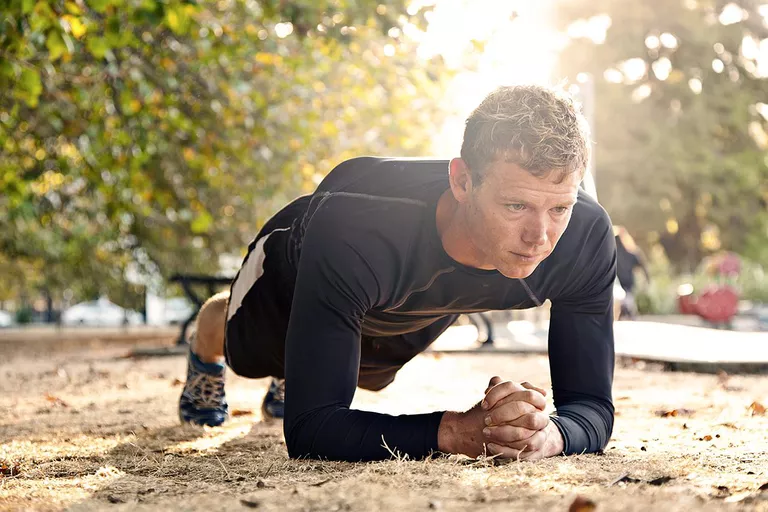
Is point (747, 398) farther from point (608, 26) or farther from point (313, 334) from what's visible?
point (608, 26)

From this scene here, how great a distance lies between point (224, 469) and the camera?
11.0 feet

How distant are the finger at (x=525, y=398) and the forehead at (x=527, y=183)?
1.96ft

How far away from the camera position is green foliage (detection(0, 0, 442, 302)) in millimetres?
7180

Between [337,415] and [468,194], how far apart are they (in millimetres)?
792

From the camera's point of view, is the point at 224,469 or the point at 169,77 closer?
the point at 224,469

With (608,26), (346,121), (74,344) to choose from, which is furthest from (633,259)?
(608,26)

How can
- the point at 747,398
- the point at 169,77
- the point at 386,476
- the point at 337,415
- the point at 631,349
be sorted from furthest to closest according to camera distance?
the point at 631,349 → the point at 169,77 → the point at 747,398 → the point at 337,415 → the point at 386,476

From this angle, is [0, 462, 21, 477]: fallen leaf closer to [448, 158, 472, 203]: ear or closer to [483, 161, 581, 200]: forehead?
[448, 158, 472, 203]: ear

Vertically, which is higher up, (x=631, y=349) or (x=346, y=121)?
(x=346, y=121)

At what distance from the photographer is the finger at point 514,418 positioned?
304 cm

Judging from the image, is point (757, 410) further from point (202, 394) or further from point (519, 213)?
point (202, 394)

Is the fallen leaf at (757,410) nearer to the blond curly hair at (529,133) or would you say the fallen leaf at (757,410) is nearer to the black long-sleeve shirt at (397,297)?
the black long-sleeve shirt at (397,297)

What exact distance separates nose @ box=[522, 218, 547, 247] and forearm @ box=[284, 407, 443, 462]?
642 millimetres

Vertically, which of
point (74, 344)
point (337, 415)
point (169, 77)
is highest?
point (169, 77)
